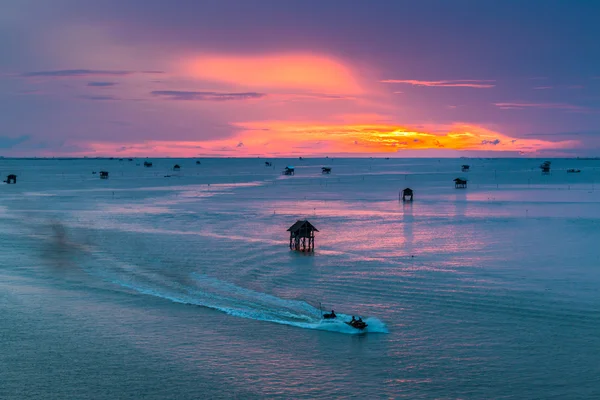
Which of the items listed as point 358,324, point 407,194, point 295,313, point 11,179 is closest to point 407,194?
point 407,194

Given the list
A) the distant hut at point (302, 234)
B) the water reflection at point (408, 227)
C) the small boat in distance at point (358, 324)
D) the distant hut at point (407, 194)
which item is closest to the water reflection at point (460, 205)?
the water reflection at point (408, 227)

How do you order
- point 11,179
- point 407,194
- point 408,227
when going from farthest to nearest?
1. point 11,179
2. point 407,194
3. point 408,227

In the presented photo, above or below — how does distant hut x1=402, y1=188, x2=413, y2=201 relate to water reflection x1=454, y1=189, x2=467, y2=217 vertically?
above

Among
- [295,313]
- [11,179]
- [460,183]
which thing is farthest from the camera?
[11,179]

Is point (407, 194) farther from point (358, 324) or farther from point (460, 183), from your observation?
point (358, 324)

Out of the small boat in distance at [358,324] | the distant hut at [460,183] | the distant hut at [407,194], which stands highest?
the distant hut at [460,183]

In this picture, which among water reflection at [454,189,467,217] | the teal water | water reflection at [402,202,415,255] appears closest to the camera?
the teal water

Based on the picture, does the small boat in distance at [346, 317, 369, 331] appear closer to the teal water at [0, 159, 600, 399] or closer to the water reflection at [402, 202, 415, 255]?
the teal water at [0, 159, 600, 399]

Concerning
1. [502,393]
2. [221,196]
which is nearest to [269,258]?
[502,393]

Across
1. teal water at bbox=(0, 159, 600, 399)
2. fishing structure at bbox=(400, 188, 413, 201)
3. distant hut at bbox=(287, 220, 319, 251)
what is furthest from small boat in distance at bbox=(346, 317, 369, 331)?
fishing structure at bbox=(400, 188, 413, 201)

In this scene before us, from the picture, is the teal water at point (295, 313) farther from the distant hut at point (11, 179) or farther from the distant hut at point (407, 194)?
the distant hut at point (11, 179)
